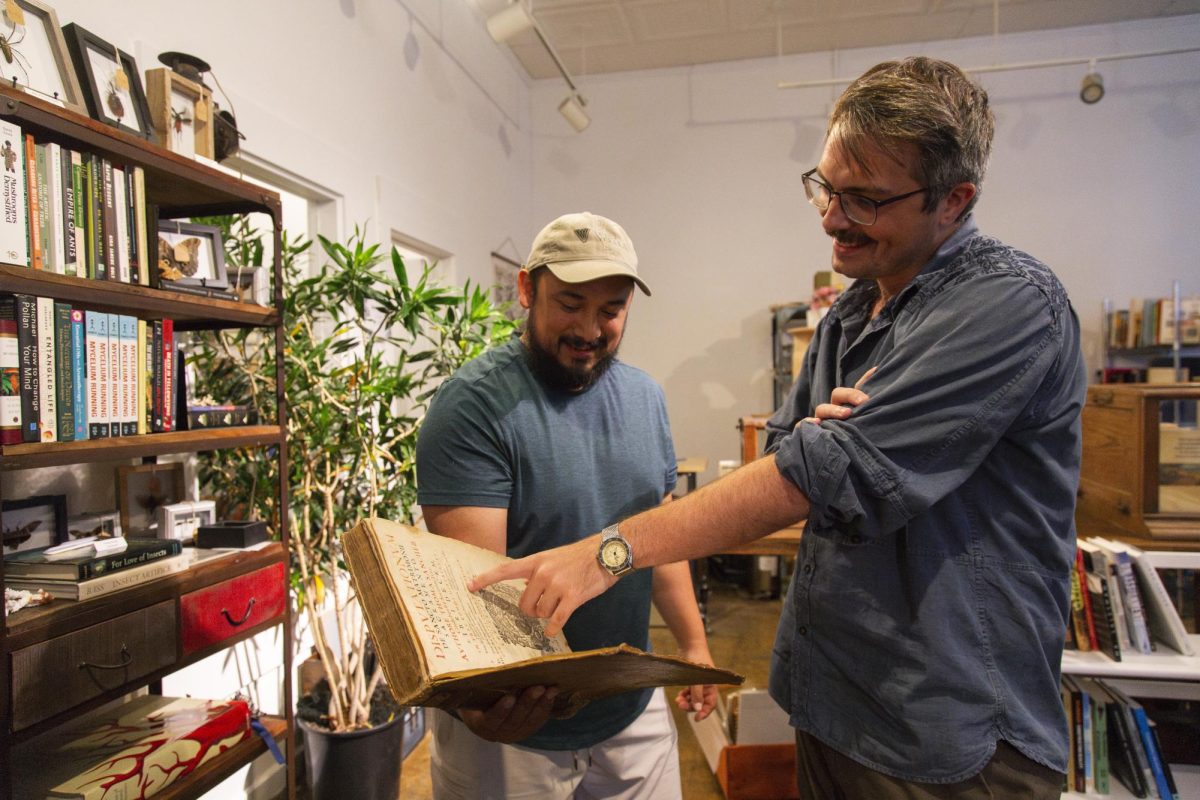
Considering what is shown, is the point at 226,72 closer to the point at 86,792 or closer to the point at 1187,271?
the point at 86,792

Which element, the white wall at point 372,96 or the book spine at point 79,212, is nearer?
the book spine at point 79,212

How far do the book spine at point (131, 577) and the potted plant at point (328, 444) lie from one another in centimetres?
53

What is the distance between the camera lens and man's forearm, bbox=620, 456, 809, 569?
2.77ft

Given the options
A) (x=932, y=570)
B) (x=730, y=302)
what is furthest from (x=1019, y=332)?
(x=730, y=302)

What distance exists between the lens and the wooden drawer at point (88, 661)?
115 centimetres

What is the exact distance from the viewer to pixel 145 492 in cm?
188

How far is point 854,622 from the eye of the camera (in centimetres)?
96

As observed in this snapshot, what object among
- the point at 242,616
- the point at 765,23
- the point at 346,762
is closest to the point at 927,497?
the point at 242,616

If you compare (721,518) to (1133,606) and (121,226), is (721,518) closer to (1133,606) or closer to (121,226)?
(121,226)

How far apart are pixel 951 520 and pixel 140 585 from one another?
1544 mm

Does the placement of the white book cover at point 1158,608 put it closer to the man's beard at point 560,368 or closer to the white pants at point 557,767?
the white pants at point 557,767

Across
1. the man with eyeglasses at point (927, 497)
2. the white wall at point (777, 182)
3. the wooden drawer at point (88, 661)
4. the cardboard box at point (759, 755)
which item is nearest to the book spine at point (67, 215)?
the wooden drawer at point (88, 661)

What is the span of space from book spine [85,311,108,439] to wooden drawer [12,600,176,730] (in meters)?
0.38

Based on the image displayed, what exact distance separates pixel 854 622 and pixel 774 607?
155 inches
